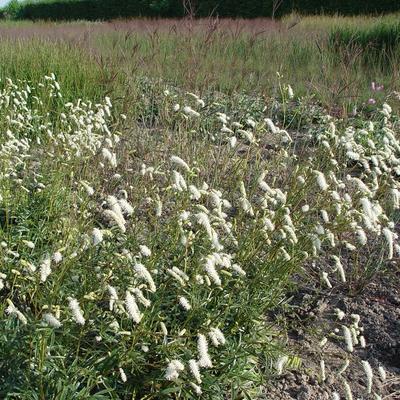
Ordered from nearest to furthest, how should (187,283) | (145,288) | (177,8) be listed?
1. (145,288)
2. (187,283)
3. (177,8)

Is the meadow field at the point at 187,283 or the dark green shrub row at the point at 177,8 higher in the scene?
the dark green shrub row at the point at 177,8

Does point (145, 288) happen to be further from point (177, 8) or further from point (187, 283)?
point (177, 8)

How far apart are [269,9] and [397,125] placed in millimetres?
14660

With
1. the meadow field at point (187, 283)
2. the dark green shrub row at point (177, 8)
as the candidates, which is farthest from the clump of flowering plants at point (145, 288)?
the dark green shrub row at point (177, 8)

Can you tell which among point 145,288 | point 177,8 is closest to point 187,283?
point 145,288

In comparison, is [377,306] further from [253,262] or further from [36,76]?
[36,76]

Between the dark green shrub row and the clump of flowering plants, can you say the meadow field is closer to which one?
the clump of flowering plants

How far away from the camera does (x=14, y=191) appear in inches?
126

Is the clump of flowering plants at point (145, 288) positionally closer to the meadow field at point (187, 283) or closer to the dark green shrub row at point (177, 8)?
the meadow field at point (187, 283)

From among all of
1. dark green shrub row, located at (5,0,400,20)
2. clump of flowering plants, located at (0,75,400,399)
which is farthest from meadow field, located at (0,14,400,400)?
dark green shrub row, located at (5,0,400,20)

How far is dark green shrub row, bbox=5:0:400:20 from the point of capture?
53.7 feet

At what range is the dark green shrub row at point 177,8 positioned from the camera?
1638cm

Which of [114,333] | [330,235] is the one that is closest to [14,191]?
[114,333]

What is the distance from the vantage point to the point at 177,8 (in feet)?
73.0
